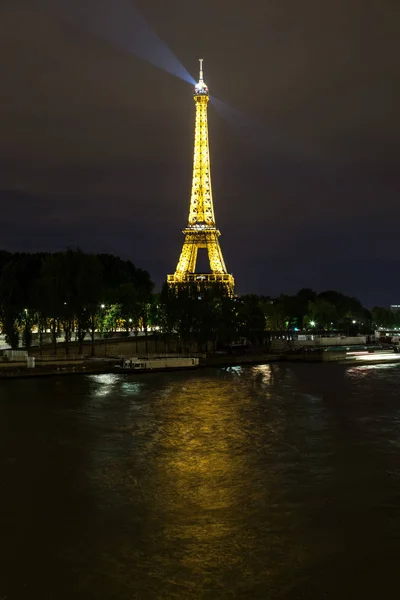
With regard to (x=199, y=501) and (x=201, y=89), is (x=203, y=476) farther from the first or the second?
(x=201, y=89)

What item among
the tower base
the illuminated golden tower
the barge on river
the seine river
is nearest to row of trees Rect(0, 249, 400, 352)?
the barge on river

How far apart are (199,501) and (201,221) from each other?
66536 mm

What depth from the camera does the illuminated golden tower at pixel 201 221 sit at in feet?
254

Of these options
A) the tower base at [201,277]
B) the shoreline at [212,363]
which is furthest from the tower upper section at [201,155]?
the shoreline at [212,363]

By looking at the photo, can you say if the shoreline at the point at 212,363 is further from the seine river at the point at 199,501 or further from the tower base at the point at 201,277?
the tower base at the point at 201,277

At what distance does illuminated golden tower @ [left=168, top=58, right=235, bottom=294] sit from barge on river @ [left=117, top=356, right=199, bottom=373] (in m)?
29.9

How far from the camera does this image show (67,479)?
16.8 meters

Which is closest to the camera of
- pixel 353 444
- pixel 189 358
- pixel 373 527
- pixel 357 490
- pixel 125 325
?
pixel 373 527

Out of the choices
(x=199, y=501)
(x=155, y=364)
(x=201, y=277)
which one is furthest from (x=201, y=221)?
(x=199, y=501)

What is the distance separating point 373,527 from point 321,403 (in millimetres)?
16329

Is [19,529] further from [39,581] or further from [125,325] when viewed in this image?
[125,325]

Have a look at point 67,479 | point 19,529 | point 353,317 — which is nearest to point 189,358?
point 67,479

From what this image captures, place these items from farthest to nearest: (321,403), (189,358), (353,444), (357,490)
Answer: (189,358) < (321,403) < (353,444) < (357,490)

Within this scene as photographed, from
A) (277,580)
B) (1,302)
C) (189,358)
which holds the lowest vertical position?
(277,580)
